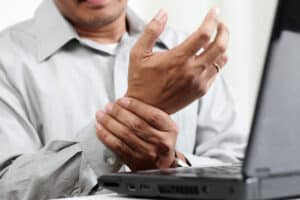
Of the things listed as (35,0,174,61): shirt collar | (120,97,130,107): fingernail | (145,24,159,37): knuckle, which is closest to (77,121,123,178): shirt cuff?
(120,97,130,107): fingernail

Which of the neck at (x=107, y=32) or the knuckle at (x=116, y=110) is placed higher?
the knuckle at (x=116, y=110)

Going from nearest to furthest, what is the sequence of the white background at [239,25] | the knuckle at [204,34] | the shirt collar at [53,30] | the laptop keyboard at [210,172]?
the laptop keyboard at [210,172]
the knuckle at [204,34]
the shirt collar at [53,30]
the white background at [239,25]

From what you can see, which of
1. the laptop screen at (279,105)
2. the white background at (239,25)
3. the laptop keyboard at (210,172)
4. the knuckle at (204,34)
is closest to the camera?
the laptop screen at (279,105)

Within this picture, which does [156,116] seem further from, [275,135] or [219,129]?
[219,129]

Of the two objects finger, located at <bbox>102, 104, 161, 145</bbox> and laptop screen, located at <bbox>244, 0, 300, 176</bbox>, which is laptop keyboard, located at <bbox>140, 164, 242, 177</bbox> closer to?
laptop screen, located at <bbox>244, 0, 300, 176</bbox>

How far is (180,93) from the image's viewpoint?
0.91 m

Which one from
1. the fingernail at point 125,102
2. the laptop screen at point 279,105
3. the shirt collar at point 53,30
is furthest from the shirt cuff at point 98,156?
the laptop screen at point 279,105

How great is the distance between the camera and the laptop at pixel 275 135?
1.63ft

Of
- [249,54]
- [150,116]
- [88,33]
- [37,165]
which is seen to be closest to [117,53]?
[88,33]

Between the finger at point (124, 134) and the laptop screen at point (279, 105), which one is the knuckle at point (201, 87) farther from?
the laptop screen at point (279, 105)

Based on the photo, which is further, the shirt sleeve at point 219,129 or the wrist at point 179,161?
the shirt sleeve at point 219,129

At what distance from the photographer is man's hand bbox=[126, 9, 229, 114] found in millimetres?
820

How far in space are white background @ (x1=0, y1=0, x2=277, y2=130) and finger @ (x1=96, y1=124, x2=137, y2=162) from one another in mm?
957

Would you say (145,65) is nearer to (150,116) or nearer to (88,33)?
(150,116)
